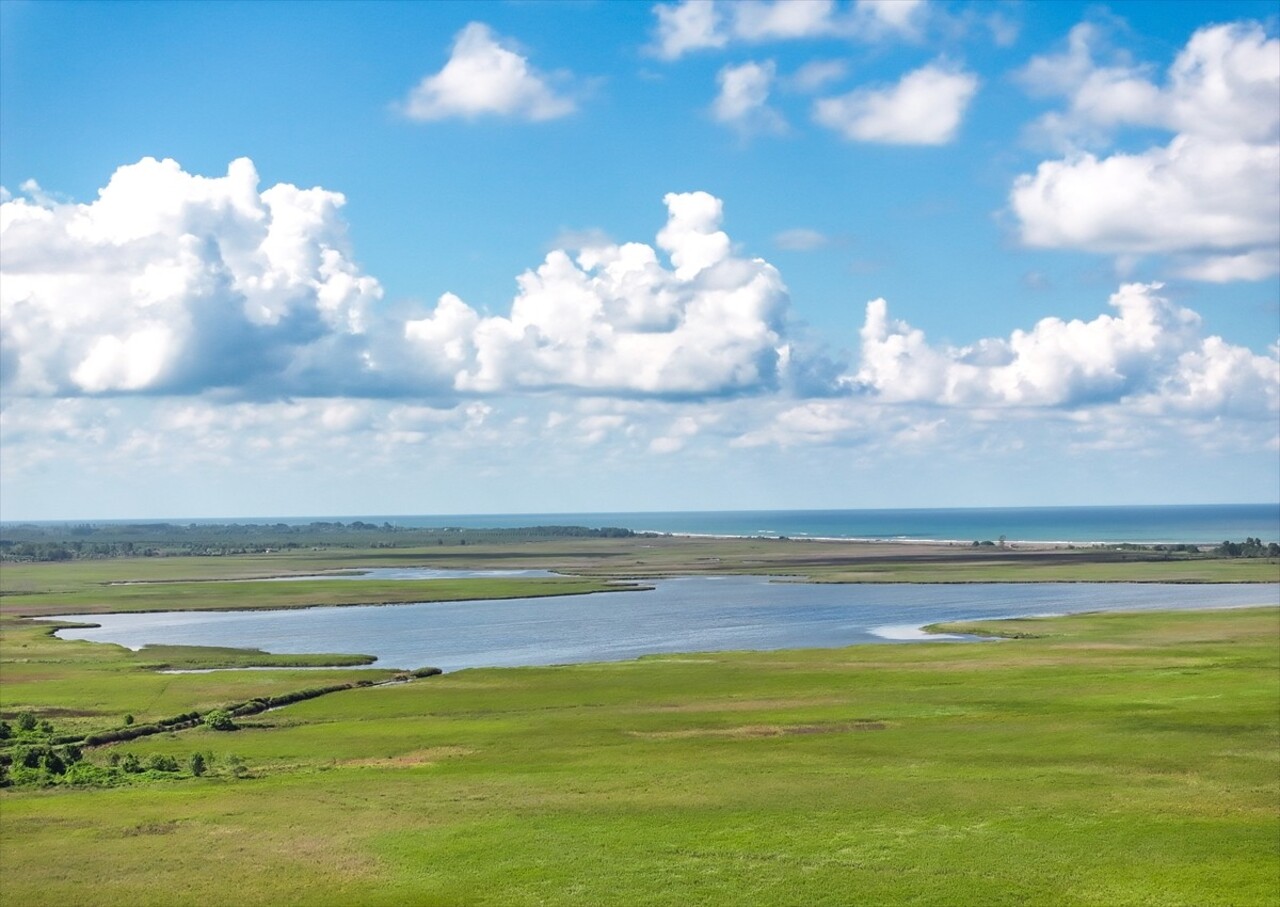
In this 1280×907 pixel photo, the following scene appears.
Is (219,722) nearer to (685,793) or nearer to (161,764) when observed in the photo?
(161,764)

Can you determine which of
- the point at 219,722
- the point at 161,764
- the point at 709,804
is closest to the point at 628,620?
the point at 219,722

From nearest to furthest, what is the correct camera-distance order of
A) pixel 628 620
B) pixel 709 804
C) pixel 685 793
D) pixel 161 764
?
pixel 709 804 → pixel 685 793 → pixel 161 764 → pixel 628 620

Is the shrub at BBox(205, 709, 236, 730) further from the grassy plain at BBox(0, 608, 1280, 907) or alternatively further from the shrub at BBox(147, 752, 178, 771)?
the shrub at BBox(147, 752, 178, 771)

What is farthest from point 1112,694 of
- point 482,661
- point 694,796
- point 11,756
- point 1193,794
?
point 11,756

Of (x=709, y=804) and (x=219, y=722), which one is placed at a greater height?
(x=709, y=804)

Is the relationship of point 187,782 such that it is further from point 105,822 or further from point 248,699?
point 248,699

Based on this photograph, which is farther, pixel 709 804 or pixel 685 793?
pixel 685 793

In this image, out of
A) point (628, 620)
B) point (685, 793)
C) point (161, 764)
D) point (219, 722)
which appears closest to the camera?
point (685, 793)
